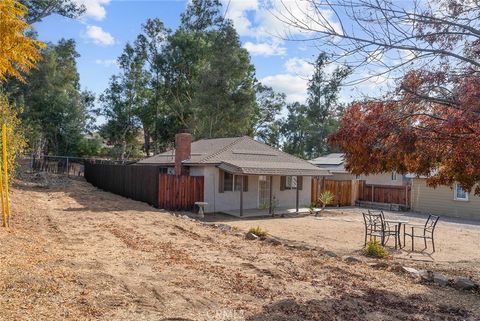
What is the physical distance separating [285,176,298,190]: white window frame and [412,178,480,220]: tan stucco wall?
736 centimetres

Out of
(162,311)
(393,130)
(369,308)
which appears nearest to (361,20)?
(393,130)

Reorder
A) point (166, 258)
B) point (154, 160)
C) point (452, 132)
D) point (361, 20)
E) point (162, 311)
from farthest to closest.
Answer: point (154, 160) < point (166, 258) < point (452, 132) < point (361, 20) < point (162, 311)

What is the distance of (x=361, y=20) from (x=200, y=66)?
38.1 m

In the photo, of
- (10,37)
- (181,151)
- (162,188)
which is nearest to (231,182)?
(181,151)

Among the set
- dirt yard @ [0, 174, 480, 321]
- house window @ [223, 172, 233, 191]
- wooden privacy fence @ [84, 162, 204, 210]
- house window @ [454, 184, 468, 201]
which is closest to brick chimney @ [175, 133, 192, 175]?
wooden privacy fence @ [84, 162, 204, 210]

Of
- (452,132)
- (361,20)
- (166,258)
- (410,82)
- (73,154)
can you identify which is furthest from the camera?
(73,154)

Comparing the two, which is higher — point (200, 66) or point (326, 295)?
point (200, 66)

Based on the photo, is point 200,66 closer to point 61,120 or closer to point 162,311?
point 61,120

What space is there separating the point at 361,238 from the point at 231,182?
839 centimetres

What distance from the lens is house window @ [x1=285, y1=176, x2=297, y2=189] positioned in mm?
22625

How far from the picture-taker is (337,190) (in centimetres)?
2597

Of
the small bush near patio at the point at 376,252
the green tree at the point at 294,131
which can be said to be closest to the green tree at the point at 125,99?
the green tree at the point at 294,131

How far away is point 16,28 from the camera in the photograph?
6.45 meters

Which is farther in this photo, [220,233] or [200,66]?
[200,66]
